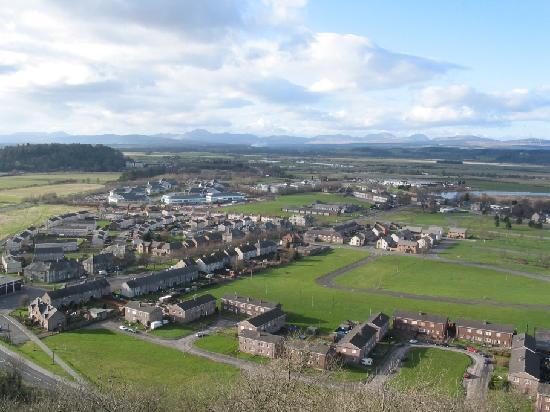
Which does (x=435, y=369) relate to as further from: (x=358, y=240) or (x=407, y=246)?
(x=358, y=240)

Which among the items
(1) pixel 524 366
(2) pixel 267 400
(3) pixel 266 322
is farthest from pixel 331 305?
(2) pixel 267 400

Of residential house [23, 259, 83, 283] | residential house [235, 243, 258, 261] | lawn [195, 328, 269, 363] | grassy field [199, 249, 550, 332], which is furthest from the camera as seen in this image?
residential house [235, 243, 258, 261]

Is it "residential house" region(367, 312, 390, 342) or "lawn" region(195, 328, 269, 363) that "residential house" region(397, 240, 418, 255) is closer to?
"residential house" region(367, 312, 390, 342)

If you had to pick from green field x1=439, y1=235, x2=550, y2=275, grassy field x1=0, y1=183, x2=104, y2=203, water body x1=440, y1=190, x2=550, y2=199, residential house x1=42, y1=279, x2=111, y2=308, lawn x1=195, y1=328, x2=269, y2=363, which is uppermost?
grassy field x1=0, y1=183, x2=104, y2=203

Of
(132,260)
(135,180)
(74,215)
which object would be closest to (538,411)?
(132,260)

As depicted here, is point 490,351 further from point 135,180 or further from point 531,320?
point 135,180

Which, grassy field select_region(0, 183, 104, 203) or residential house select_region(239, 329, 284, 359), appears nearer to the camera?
residential house select_region(239, 329, 284, 359)

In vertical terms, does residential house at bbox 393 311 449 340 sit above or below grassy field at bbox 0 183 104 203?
below

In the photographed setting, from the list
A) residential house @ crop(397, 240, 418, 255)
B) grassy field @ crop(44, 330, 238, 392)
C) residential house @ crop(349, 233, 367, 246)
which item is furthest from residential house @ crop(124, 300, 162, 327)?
residential house @ crop(397, 240, 418, 255)
